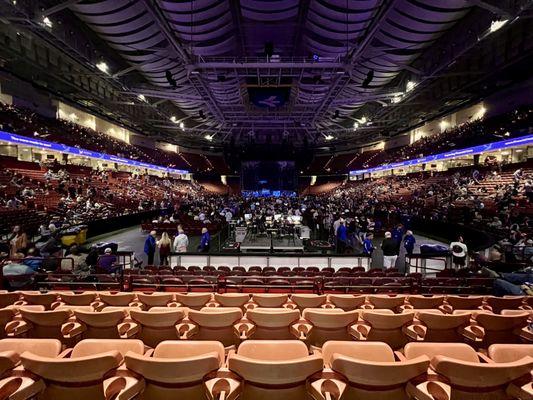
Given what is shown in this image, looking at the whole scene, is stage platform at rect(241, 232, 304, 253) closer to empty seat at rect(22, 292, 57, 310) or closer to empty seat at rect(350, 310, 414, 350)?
empty seat at rect(22, 292, 57, 310)

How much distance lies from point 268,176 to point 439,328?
4675 centimetres

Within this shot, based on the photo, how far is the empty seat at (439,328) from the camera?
309cm

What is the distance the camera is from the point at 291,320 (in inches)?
123

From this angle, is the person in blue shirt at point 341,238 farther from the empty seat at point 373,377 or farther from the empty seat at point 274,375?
the empty seat at point 274,375

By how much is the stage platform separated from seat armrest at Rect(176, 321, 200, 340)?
307 inches

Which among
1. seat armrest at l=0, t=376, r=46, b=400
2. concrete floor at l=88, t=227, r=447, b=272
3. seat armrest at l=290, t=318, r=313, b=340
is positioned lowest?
concrete floor at l=88, t=227, r=447, b=272

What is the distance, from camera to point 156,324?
10.0 ft

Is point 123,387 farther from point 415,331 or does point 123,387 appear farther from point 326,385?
point 415,331

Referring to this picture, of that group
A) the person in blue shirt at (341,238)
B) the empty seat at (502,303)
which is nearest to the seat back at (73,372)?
the empty seat at (502,303)

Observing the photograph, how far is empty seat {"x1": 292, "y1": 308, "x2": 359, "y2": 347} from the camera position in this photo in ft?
10.0

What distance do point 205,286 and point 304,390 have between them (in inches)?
138

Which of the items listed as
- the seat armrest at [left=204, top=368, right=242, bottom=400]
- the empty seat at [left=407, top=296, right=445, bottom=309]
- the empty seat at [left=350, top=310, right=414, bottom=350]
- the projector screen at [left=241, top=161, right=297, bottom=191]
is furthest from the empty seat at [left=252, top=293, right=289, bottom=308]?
the projector screen at [left=241, top=161, right=297, bottom=191]

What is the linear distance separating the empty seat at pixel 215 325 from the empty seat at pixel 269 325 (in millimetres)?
137

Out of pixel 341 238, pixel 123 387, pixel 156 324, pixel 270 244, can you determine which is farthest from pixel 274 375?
pixel 270 244
